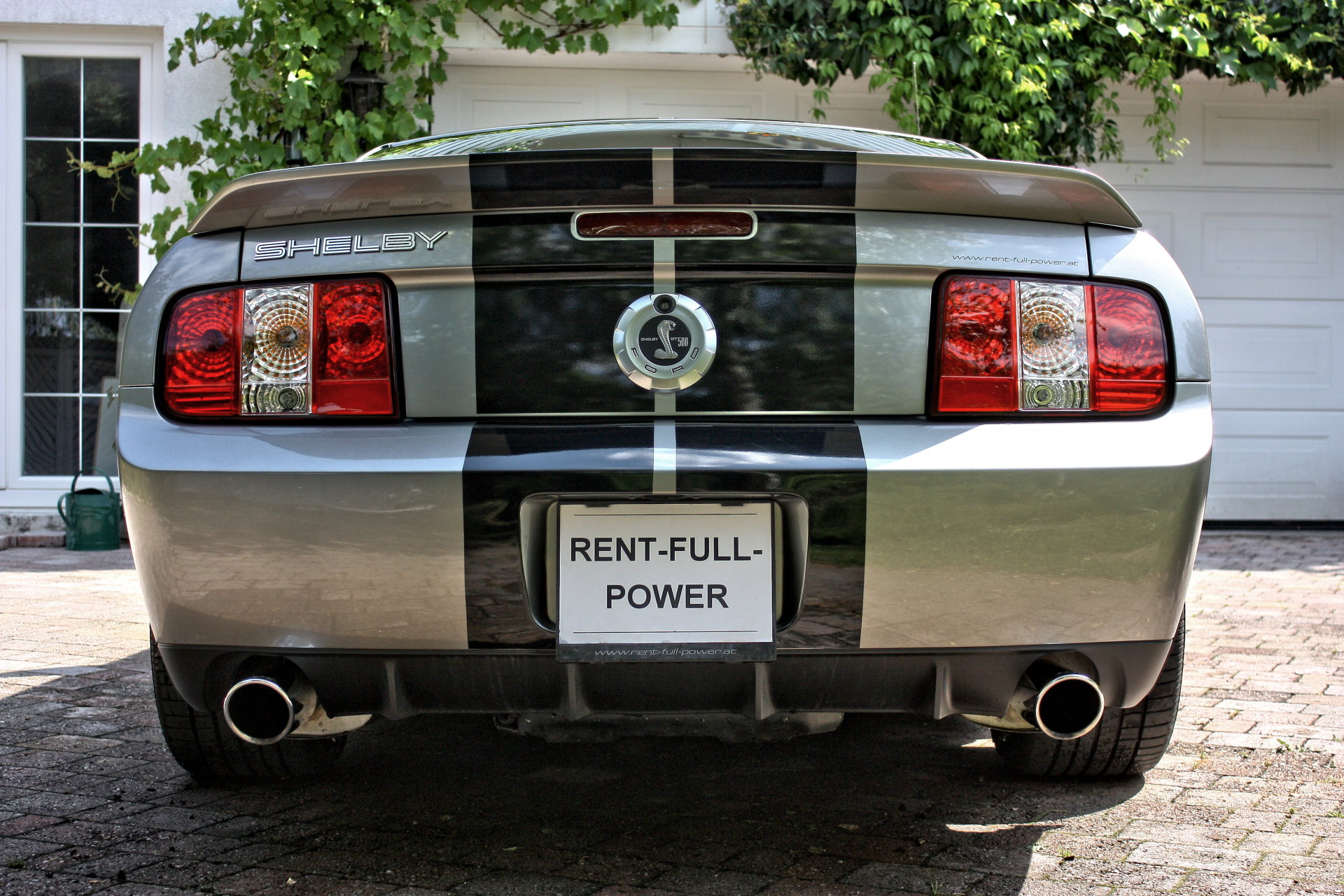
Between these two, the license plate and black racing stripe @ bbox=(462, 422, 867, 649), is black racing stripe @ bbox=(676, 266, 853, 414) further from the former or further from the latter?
the license plate

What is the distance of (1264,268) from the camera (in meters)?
7.89

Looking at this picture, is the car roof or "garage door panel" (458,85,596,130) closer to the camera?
the car roof

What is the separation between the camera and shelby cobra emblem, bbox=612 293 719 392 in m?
1.90

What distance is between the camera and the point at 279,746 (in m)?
2.57

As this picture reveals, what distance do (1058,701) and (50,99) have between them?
7.38 metres

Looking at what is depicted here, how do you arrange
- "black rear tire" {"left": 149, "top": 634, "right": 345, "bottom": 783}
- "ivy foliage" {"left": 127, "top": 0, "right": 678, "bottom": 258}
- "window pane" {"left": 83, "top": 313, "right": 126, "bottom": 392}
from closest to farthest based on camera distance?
"black rear tire" {"left": 149, "top": 634, "right": 345, "bottom": 783} → "ivy foliage" {"left": 127, "top": 0, "right": 678, "bottom": 258} → "window pane" {"left": 83, "top": 313, "right": 126, "bottom": 392}

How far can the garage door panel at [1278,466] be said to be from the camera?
785 centimetres

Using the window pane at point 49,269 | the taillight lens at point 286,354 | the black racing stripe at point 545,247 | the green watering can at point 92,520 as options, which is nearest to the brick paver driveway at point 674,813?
the taillight lens at point 286,354

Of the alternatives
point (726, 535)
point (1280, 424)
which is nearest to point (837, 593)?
point (726, 535)

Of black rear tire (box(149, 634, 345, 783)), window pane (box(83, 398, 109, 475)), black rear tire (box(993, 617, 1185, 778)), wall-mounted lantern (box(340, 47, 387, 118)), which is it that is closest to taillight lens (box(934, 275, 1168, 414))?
black rear tire (box(993, 617, 1185, 778))

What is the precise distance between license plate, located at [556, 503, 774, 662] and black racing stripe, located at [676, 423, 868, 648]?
46 mm

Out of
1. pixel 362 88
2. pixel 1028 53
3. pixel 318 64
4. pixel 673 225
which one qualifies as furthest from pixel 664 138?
pixel 1028 53

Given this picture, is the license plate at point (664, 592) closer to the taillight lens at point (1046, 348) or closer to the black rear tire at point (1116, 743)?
the taillight lens at point (1046, 348)

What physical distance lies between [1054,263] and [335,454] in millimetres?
1150
